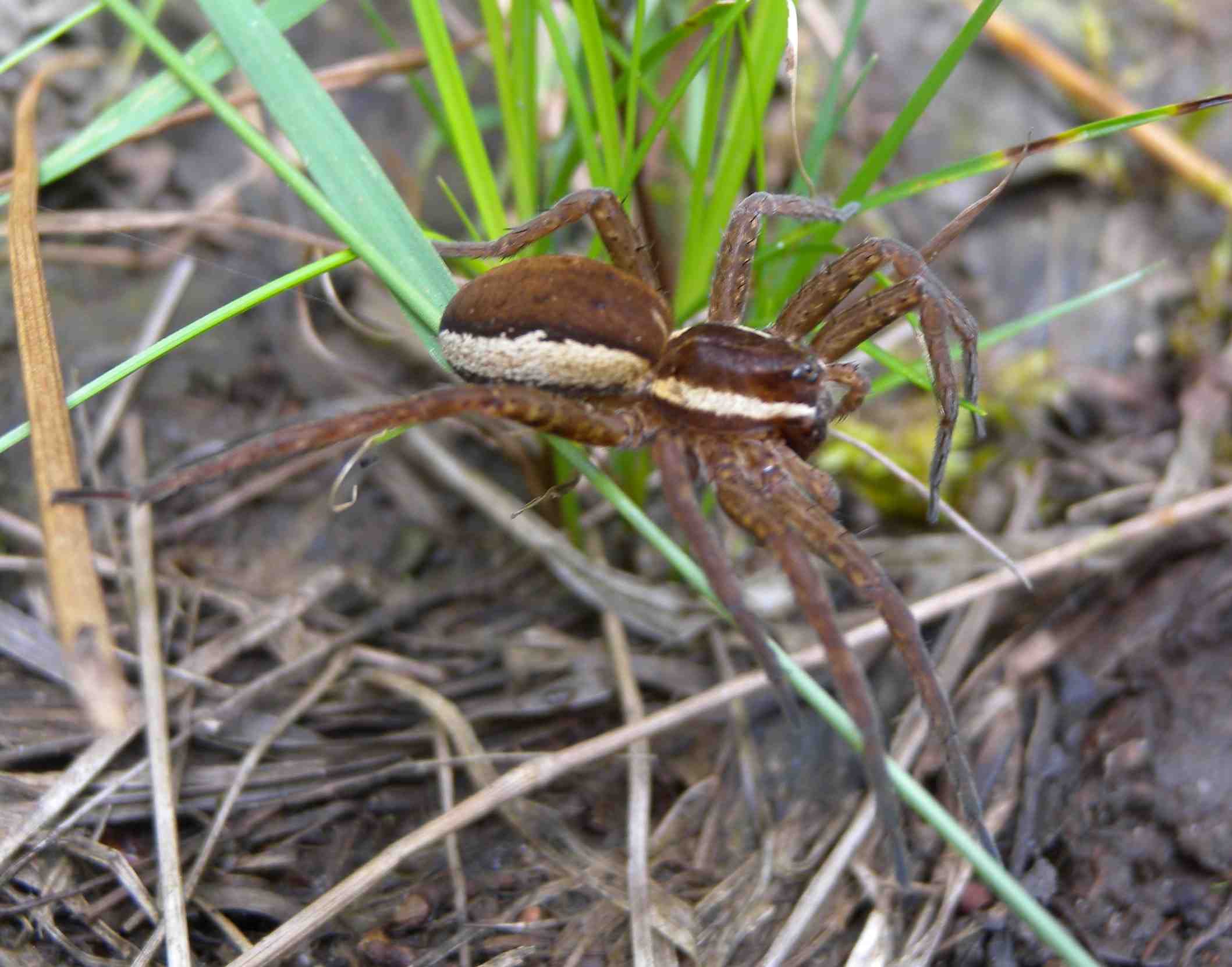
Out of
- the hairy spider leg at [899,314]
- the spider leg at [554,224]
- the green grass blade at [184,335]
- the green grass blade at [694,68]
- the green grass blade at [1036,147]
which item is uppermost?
the green grass blade at [184,335]

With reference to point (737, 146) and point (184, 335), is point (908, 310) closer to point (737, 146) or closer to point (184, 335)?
point (737, 146)

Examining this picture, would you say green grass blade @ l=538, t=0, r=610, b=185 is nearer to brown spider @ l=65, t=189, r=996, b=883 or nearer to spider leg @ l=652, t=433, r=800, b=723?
brown spider @ l=65, t=189, r=996, b=883

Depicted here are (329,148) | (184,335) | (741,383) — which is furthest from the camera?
(741,383)

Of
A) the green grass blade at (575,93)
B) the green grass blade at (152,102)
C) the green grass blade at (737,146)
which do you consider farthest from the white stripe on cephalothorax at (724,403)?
the green grass blade at (152,102)

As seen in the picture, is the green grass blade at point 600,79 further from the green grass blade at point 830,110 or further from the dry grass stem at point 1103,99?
the dry grass stem at point 1103,99

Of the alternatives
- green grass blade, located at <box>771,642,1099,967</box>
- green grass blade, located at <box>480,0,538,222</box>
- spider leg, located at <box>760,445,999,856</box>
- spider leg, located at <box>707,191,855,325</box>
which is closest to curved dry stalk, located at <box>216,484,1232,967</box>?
spider leg, located at <box>760,445,999,856</box>

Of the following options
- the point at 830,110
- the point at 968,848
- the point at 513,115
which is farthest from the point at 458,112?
the point at 968,848
